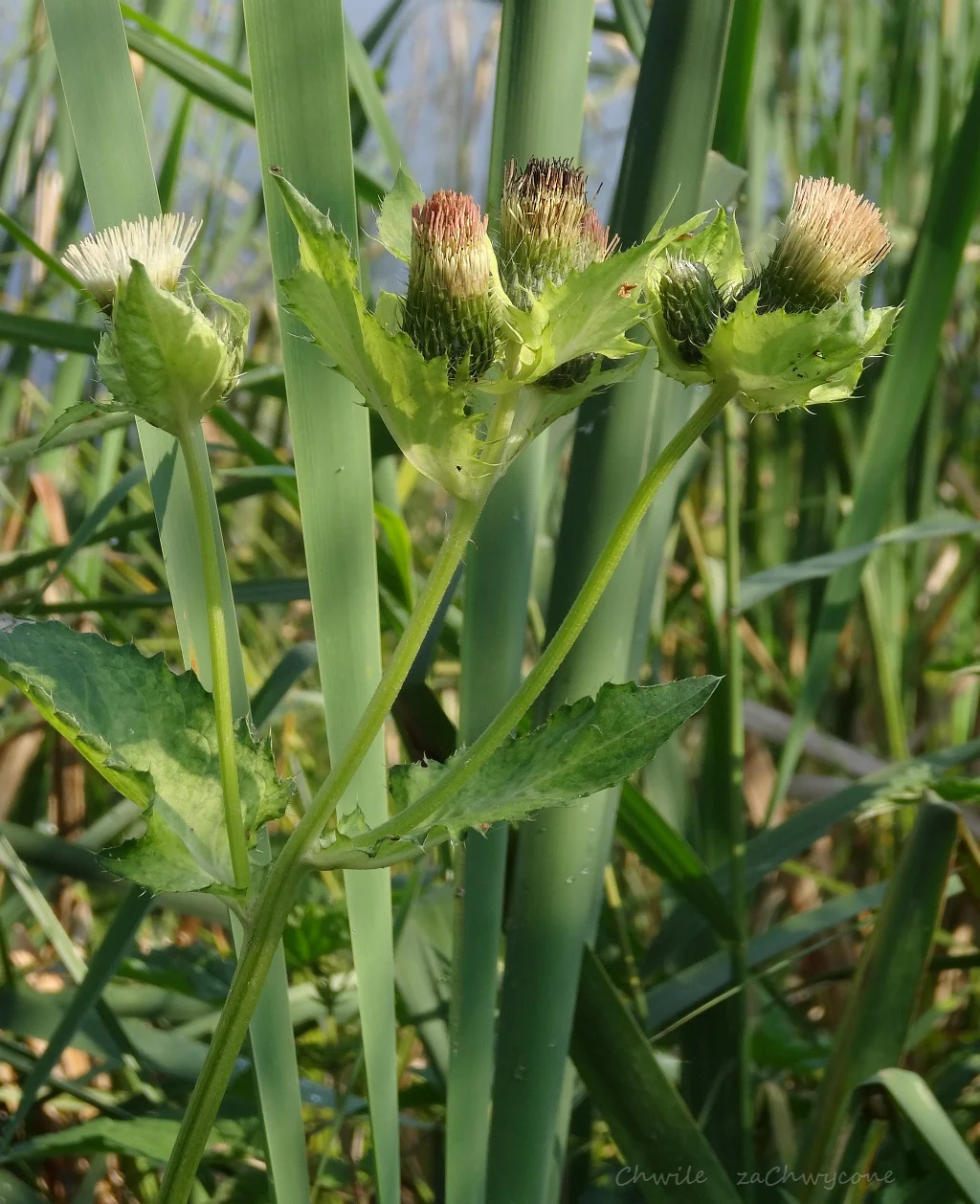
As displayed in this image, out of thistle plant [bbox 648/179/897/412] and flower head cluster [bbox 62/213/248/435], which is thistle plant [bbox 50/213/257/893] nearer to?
flower head cluster [bbox 62/213/248/435]

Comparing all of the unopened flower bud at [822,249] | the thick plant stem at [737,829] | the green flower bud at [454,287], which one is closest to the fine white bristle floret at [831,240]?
the unopened flower bud at [822,249]

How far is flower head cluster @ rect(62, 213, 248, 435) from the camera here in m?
0.33

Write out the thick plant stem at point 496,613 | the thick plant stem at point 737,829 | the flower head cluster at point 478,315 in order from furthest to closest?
1. the thick plant stem at point 737,829
2. the thick plant stem at point 496,613
3. the flower head cluster at point 478,315

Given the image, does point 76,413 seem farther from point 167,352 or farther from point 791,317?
point 791,317

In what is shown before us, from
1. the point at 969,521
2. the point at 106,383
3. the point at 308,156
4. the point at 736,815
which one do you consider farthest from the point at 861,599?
the point at 106,383

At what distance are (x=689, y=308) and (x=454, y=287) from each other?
8 centimetres

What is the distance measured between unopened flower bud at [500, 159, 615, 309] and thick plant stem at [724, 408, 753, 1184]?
468 mm

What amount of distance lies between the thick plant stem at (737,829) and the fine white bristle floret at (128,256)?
1.74ft

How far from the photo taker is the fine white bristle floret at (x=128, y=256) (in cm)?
35

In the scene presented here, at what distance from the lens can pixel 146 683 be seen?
1.27ft

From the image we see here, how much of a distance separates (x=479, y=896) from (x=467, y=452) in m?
0.27

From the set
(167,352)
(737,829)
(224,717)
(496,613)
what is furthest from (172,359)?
(737,829)

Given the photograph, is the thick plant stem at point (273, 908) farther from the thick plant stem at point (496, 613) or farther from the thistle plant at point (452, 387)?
the thick plant stem at point (496, 613)

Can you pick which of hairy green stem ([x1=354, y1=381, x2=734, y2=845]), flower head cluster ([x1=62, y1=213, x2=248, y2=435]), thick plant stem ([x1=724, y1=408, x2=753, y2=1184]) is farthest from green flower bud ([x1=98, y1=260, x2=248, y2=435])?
thick plant stem ([x1=724, y1=408, x2=753, y2=1184])
